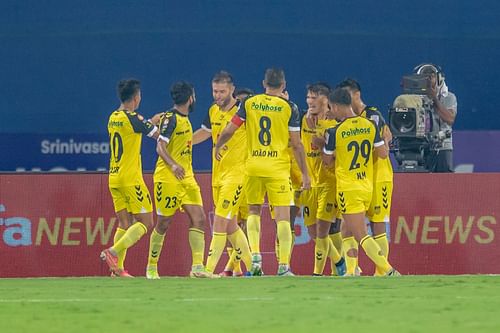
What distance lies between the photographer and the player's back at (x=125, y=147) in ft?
48.8

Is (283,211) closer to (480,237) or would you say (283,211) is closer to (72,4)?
(480,237)

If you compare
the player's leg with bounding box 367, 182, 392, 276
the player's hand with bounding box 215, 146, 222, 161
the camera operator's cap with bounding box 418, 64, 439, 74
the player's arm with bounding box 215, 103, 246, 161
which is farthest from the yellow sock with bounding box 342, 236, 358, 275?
the camera operator's cap with bounding box 418, 64, 439, 74

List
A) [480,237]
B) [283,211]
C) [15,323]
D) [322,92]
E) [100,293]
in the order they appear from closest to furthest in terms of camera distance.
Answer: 1. [15,323]
2. [100,293]
3. [283,211]
4. [322,92]
5. [480,237]

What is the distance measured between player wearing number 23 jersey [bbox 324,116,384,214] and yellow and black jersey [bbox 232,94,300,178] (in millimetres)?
452

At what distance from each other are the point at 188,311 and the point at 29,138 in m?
9.71

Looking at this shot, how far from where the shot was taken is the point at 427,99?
17.1m

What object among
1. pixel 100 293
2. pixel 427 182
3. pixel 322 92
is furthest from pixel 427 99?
pixel 100 293

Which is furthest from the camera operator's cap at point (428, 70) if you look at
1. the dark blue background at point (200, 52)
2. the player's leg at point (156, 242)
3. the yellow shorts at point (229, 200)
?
the player's leg at point (156, 242)

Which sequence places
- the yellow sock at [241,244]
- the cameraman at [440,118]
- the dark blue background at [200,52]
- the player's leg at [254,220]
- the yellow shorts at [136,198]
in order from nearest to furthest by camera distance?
1. the player's leg at [254,220]
2. the yellow shorts at [136,198]
3. the yellow sock at [241,244]
4. the cameraman at [440,118]
5. the dark blue background at [200,52]

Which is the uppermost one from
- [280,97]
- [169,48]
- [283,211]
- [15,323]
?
[169,48]

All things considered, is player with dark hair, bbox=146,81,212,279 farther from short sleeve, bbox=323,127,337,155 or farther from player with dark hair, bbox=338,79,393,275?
player with dark hair, bbox=338,79,393,275

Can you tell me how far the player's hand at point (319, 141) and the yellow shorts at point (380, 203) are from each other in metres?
0.74

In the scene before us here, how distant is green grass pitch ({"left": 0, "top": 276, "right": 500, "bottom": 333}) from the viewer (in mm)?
9305

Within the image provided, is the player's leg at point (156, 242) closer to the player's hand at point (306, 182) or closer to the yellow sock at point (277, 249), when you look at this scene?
the yellow sock at point (277, 249)
